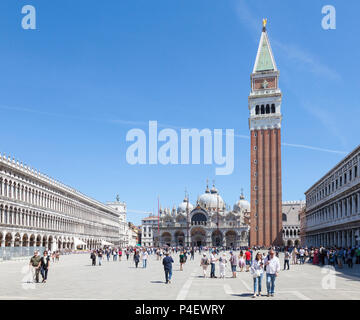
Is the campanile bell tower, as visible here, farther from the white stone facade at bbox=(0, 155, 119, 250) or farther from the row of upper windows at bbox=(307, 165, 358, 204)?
the white stone facade at bbox=(0, 155, 119, 250)

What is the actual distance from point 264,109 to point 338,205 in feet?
142

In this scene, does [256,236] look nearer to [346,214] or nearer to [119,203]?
[346,214]

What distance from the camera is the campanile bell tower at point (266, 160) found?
86.7 metres

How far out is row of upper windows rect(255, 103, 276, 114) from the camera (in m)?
92.8

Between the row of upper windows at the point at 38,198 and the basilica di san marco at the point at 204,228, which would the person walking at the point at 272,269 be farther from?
the basilica di san marco at the point at 204,228

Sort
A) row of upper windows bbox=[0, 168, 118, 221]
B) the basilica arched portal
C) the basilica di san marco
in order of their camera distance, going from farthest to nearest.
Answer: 1. the basilica arched portal
2. the basilica di san marco
3. row of upper windows bbox=[0, 168, 118, 221]

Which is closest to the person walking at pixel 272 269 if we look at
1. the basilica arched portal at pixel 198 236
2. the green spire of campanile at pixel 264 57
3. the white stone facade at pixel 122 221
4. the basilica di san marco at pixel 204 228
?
the green spire of campanile at pixel 264 57

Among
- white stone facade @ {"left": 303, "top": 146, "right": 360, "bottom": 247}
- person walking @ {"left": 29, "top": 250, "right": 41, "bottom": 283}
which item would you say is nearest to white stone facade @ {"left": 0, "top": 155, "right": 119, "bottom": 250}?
person walking @ {"left": 29, "top": 250, "right": 41, "bottom": 283}

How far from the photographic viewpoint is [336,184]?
55.3 metres

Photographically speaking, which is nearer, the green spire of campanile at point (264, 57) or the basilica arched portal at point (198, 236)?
the green spire of campanile at point (264, 57)

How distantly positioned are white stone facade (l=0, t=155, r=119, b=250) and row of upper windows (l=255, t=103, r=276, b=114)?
42.3 metres

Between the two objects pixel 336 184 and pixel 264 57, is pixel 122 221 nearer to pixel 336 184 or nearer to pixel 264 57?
pixel 264 57
